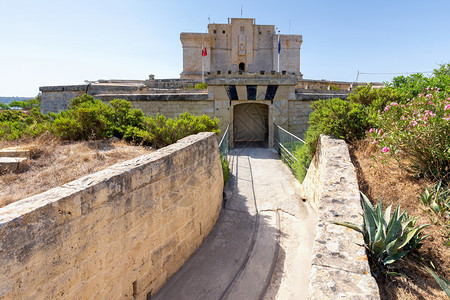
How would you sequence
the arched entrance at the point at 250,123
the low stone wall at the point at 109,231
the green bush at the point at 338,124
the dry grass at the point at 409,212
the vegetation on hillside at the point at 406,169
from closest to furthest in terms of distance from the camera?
1. the low stone wall at the point at 109,231
2. the dry grass at the point at 409,212
3. the vegetation on hillside at the point at 406,169
4. the green bush at the point at 338,124
5. the arched entrance at the point at 250,123

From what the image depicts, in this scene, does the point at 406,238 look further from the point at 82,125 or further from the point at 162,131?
the point at 82,125

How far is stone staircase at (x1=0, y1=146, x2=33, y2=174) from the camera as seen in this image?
4.30m

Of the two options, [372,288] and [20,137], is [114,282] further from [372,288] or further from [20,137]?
[20,137]

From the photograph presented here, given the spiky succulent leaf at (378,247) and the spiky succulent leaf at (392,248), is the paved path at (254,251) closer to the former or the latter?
the spiky succulent leaf at (378,247)

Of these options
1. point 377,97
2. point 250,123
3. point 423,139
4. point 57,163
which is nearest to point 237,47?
point 250,123

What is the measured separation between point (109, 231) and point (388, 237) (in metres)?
2.90

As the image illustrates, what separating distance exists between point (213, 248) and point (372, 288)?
3.06 meters

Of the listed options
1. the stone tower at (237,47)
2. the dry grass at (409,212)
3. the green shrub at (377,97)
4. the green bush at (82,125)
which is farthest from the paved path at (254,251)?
the stone tower at (237,47)

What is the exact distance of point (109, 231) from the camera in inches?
112

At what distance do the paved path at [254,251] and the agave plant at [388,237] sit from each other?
136cm

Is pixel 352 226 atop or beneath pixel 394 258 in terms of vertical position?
atop

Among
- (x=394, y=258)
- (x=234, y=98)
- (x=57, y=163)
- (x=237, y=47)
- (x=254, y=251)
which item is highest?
(x=237, y=47)

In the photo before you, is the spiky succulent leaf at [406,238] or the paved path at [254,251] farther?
the paved path at [254,251]

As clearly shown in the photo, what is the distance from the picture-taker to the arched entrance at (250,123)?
613 inches
